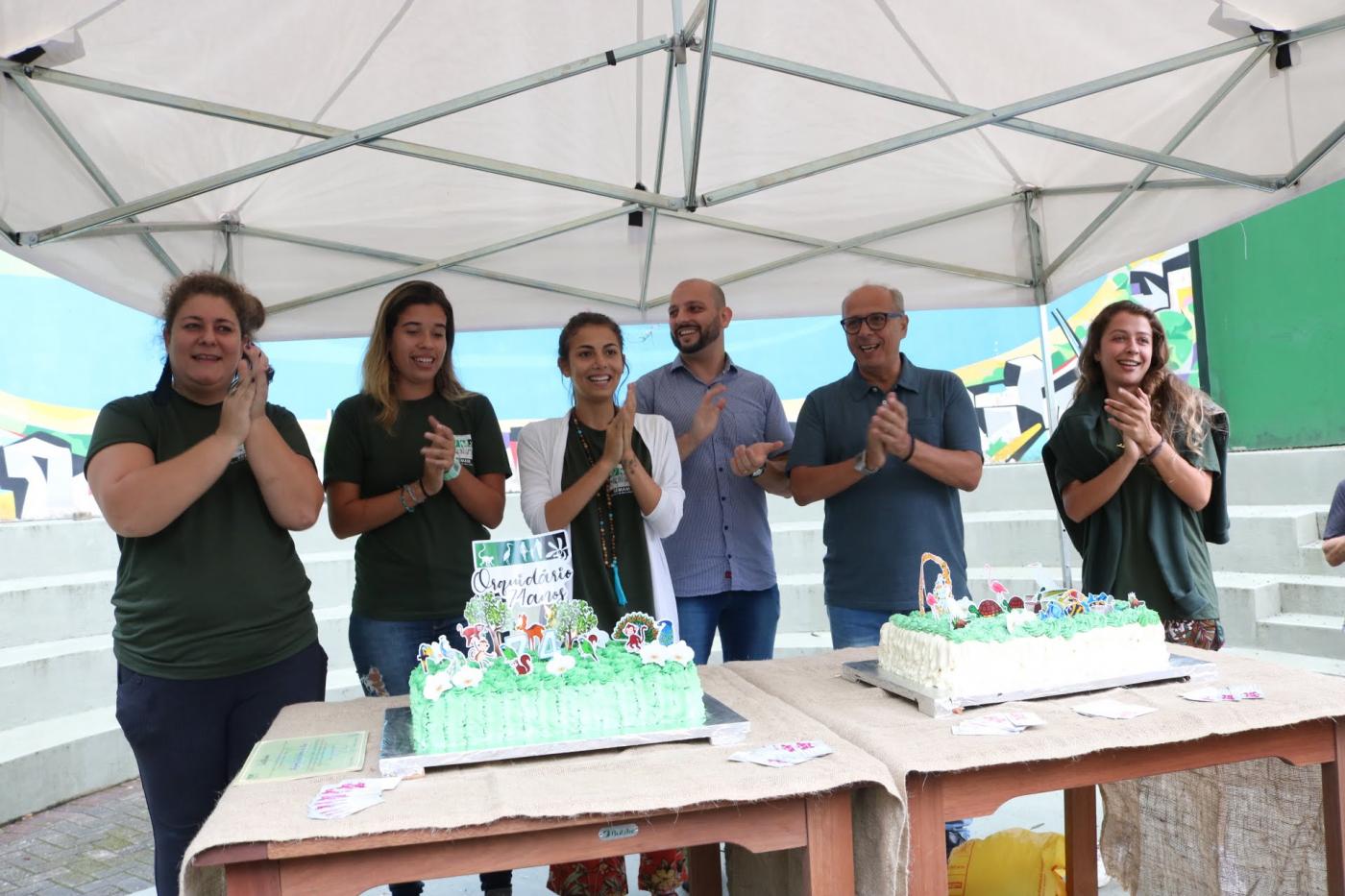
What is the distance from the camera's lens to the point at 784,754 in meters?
1.83

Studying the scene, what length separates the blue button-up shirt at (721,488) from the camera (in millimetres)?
3369

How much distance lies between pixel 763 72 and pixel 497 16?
2.81ft

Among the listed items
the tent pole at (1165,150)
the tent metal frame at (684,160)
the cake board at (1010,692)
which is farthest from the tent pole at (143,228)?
the tent pole at (1165,150)

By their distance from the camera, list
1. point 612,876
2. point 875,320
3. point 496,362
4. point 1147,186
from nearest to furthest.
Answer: point 612,876
point 875,320
point 1147,186
point 496,362

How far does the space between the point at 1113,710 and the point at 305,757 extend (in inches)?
62.0

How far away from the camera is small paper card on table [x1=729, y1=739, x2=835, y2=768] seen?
179 centimetres

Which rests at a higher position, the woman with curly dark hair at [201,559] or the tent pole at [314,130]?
the tent pole at [314,130]

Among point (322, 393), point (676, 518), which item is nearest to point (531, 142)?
point (676, 518)

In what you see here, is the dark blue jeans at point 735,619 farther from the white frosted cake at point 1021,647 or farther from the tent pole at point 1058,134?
the tent pole at point 1058,134

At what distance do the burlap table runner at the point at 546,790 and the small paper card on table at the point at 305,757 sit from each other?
0.03 metres

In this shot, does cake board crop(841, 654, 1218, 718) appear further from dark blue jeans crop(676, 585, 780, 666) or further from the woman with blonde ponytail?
the woman with blonde ponytail

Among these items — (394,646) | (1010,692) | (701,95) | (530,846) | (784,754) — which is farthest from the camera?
(701,95)

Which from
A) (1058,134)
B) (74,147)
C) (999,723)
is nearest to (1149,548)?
(999,723)

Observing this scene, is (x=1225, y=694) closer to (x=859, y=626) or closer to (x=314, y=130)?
(x=859, y=626)
